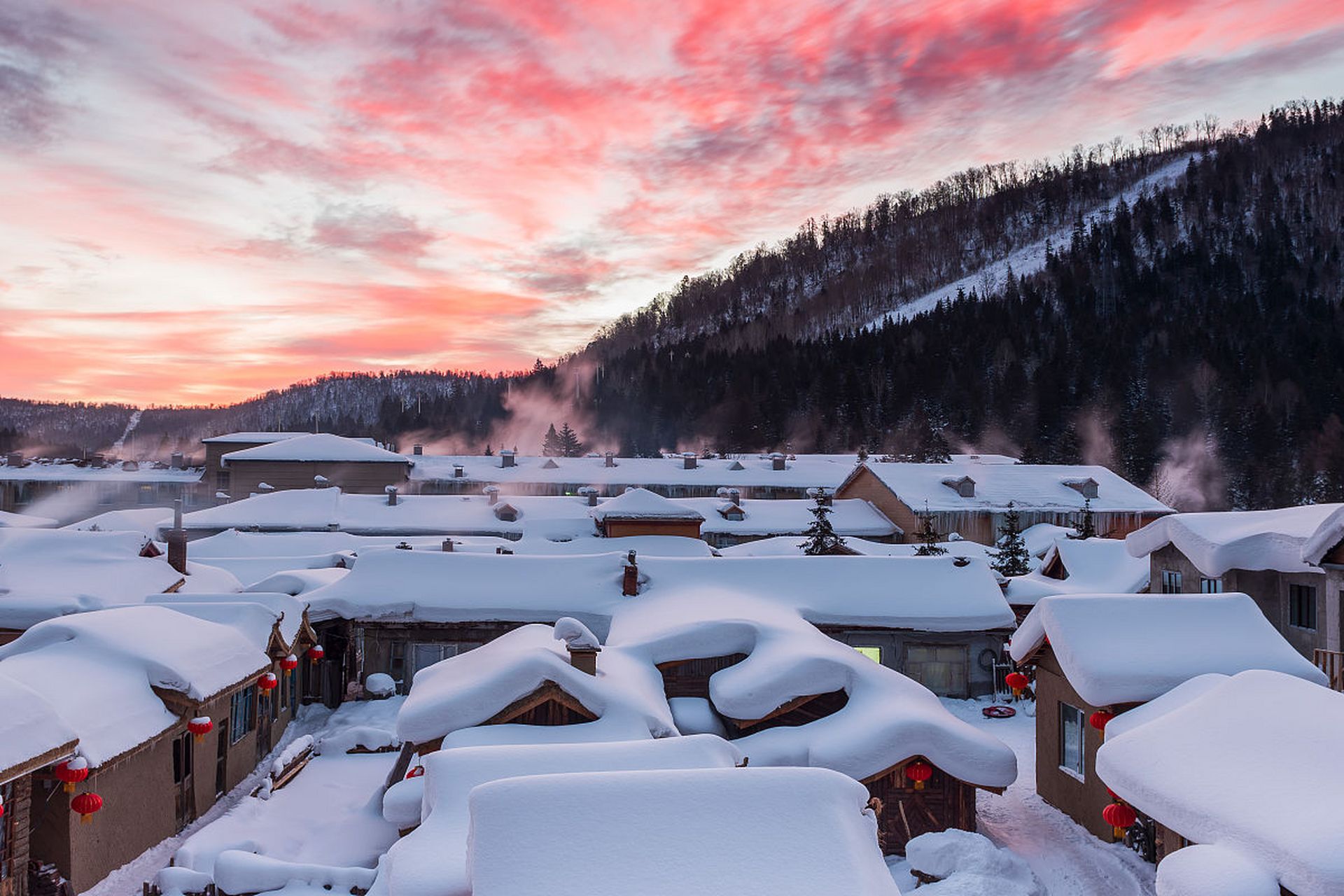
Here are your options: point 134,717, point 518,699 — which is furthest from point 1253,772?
point 134,717

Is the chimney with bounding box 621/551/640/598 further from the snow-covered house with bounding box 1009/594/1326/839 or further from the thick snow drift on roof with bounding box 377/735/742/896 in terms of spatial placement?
the thick snow drift on roof with bounding box 377/735/742/896

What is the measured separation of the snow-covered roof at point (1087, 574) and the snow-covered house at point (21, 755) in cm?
2998

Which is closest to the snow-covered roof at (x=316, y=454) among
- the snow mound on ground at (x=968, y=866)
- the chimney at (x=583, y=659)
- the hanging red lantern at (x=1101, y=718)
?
the chimney at (x=583, y=659)

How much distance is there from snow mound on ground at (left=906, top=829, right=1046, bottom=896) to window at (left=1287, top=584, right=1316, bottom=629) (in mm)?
11207

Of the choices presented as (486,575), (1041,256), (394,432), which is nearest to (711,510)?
(486,575)

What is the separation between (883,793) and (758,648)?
4.52 meters

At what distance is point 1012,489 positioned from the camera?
58.8m

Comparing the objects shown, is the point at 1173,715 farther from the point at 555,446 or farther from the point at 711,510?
the point at 555,446

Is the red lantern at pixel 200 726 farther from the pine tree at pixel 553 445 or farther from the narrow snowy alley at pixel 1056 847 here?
the pine tree at pixel 553 445

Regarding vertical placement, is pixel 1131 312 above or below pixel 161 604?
above

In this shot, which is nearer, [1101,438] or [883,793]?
[883,793]

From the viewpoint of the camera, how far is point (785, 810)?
7.70 meters

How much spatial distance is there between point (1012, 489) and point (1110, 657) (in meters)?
44.4

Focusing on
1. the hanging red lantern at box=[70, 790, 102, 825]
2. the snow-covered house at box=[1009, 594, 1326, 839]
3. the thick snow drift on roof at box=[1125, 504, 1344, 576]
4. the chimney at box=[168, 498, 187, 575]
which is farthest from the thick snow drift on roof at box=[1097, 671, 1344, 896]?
the chimney at box=[168, 498, 187, 575]
